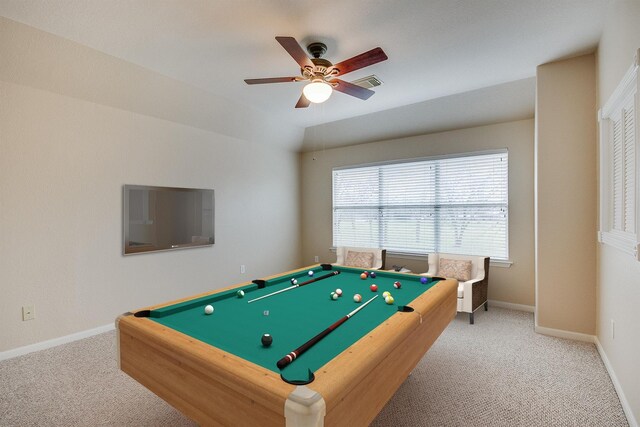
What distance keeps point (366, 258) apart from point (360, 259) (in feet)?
0.31

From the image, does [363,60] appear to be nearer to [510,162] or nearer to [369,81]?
[369,81]

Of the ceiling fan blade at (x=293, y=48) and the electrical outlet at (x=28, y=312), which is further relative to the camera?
the electrical outlet at (x=28, y=312)

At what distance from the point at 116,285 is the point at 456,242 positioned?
14.7 feet

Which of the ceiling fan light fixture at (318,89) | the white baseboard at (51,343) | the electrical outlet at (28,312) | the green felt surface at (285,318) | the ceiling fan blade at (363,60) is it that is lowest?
the white baseboard at (51,343)

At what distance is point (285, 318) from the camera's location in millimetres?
1815

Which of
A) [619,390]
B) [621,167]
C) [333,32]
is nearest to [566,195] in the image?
[621,167]

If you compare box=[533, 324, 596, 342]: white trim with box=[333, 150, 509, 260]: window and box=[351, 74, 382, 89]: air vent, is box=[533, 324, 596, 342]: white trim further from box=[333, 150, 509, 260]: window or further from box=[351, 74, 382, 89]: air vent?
box=[351, 74, 382, 89]: air vent

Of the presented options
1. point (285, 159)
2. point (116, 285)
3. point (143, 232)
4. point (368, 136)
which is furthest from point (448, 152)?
point (116, 285)

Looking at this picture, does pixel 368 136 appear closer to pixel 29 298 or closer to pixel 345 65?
pixel 345 65

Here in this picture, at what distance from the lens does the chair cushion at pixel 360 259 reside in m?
4.71

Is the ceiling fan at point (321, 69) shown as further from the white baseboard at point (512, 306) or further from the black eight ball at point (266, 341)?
the white baseboard at point (512, 306)

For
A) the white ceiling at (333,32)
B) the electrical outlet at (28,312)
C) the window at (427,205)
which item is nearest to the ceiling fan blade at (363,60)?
the white ceiling at (333,32)

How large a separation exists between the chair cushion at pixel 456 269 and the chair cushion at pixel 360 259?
3.31 feet

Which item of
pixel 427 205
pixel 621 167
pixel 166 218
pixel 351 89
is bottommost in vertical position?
pixel 166 218
